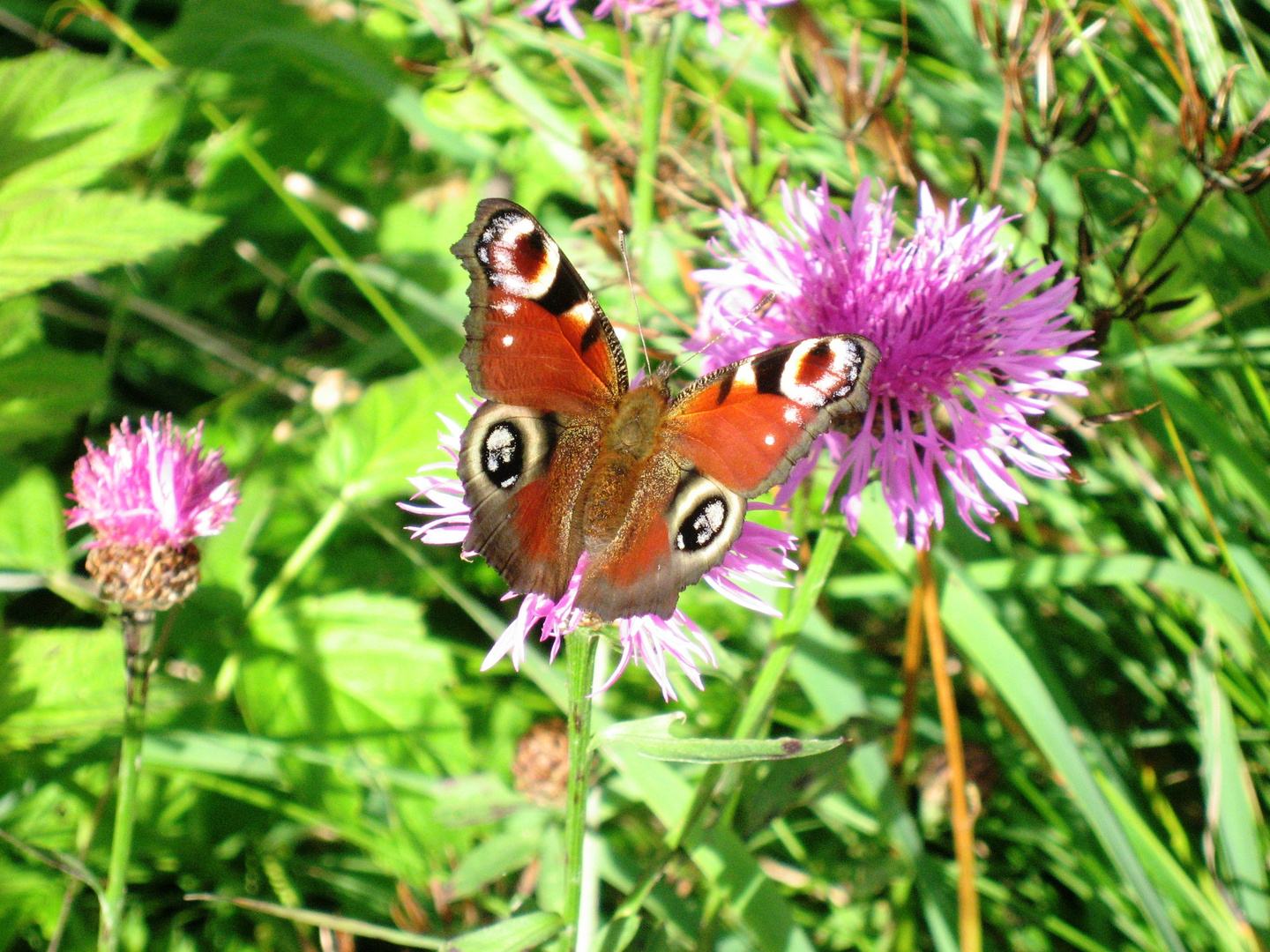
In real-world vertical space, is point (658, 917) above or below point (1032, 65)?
below

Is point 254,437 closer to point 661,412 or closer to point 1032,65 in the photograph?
point 661,412

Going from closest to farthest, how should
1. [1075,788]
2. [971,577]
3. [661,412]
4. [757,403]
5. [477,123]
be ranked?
1. [757,403]
2. [661,412]
3. [1075,788]
4. [971,577]
5. [477,123]

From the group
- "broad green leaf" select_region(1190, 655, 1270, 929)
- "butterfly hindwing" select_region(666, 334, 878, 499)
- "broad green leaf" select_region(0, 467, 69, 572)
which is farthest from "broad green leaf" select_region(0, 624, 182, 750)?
"broad green leaf" select_region(1190, 655, 1270, 929)

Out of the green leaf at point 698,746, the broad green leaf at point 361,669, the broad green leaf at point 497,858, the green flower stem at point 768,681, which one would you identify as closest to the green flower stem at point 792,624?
the green flower stem at point 768,681

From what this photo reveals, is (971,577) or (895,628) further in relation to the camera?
(895,628)

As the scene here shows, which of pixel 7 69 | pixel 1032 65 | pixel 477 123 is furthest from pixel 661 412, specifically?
pixel 7 69

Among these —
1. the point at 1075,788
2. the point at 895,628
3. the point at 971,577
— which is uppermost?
the point at 971,577

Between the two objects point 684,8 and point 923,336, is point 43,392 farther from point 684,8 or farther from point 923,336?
point 923,336
